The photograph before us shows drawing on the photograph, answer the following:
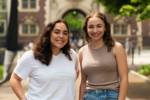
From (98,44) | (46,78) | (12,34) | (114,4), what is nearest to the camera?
(46,78)

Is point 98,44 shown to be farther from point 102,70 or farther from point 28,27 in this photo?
point 28,27

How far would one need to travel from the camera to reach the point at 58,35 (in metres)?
2.37

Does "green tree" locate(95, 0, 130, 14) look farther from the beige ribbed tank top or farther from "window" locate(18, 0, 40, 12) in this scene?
"window" locate(18, 0, 40, 12)

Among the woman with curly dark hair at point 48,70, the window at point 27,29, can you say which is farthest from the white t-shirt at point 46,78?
the window at point 27,29

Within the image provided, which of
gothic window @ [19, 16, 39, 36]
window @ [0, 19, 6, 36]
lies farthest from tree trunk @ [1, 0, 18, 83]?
window @ [0, 19, 6, 36]

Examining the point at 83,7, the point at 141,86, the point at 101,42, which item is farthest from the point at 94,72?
the point at 83,7

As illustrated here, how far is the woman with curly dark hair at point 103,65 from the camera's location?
7.83ft

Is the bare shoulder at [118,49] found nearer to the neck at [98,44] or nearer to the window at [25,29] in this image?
the neck at [98,44]

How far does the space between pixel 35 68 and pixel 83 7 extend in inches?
997

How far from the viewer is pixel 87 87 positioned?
2.53 meters

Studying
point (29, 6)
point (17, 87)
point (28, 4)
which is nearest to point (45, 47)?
point (17, 87)

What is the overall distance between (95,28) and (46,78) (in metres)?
0.77

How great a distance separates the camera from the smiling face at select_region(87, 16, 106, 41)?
2.45m

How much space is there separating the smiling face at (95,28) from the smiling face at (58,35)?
0.28m
